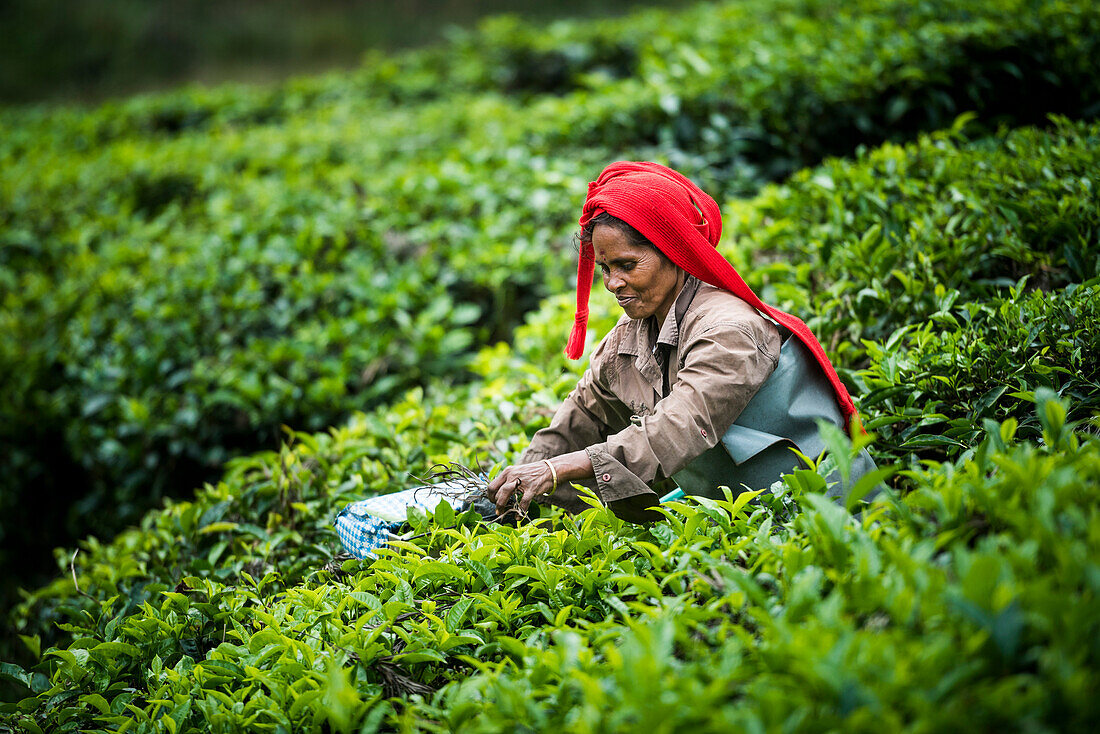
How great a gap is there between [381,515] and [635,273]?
3.35 feet

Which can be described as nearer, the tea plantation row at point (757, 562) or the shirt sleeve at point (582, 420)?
the tea plantation row at point (757, 562)

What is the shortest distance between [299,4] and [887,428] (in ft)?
50.3

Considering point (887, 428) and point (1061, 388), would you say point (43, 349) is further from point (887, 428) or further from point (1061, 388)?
point (1061, 388)

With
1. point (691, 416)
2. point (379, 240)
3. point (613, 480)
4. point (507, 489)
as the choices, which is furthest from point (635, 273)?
point (379, 240)

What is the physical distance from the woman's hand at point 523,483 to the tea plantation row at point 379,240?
216 centimetres

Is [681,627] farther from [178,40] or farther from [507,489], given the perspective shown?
[178,40]

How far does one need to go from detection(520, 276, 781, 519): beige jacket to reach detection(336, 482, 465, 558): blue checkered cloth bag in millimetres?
295

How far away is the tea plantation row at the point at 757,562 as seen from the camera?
1.21 metres

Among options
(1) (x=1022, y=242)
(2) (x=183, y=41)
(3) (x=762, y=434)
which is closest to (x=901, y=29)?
(1) (x=1022, y=242)

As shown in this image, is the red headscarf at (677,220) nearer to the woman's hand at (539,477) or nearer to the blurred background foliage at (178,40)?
the woman's hand at (539,477)

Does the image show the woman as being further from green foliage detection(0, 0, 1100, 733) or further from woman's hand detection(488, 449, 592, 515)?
green foliage detection(0, 0, 1100, 733)

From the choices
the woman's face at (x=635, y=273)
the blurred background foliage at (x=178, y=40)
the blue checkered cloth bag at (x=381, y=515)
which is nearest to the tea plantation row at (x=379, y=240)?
the blue checkered cloth bag at (x=381, y=515)

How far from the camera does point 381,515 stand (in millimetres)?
2352

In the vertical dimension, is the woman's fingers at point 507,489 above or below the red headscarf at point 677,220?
below
